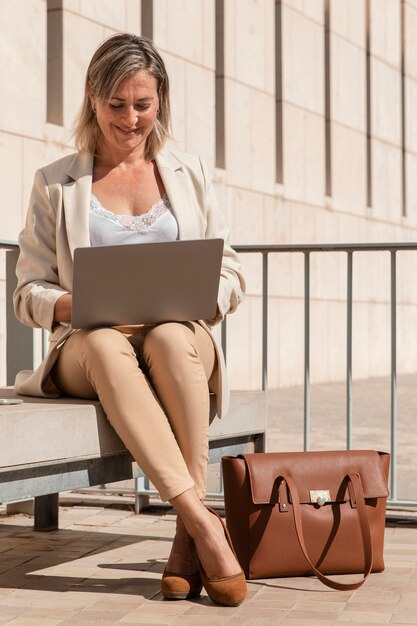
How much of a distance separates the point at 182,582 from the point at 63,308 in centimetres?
103

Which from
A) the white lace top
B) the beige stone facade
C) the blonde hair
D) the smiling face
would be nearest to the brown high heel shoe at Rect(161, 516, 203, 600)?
the white lace top

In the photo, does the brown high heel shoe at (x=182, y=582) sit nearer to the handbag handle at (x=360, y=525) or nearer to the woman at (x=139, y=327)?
the woman at (x=139, y=327)

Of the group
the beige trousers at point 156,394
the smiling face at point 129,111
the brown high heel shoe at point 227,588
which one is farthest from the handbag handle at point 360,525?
the smiling face at point 129,111

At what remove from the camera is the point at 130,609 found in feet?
13.6

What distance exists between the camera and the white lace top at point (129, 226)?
182 inches

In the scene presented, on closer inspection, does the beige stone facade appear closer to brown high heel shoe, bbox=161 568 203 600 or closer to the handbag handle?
the handbag handle

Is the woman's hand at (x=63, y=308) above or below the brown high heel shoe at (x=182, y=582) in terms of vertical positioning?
above

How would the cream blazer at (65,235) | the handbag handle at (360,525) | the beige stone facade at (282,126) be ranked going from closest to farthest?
the handbag handle at (360,525), the cream blazer at (65,235), the beige stone facade at (282,126)

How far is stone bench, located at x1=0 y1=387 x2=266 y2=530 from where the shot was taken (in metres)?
3.92

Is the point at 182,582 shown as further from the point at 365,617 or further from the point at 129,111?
the point at 129,111

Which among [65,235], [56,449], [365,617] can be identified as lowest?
[365,617]

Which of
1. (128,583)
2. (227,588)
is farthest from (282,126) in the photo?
(227,588)

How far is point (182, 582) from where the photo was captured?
13.9 feet

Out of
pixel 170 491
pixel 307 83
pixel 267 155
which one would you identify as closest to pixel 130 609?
pixel 170 491
